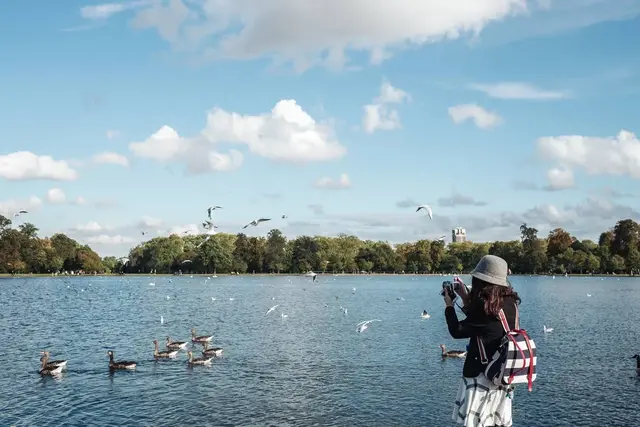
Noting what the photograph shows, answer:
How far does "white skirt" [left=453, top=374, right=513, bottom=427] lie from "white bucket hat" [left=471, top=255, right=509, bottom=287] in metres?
1.32

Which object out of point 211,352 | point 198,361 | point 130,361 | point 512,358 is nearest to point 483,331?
point 512,358

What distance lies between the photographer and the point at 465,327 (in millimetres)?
7391

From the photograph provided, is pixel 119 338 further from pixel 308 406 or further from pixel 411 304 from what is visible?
pixel 411 304

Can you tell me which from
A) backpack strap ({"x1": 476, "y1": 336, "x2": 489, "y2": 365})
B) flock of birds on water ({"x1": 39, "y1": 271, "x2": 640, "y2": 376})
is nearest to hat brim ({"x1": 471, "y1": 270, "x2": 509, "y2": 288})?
backpack strap ({"x1": 476, "y1": 336, "x2": 489, "y2": 365})

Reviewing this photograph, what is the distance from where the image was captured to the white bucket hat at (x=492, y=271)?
7242 mm

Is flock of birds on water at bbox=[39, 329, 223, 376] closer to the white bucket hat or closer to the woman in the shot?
the woman

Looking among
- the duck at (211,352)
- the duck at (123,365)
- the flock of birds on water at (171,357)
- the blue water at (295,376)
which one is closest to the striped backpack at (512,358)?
the blue water at (295,376)

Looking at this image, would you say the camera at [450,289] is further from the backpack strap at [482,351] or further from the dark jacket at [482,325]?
the backpack strap at [482,351]

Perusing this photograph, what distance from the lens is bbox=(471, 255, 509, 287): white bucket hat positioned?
23.8 ft

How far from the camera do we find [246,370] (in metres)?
31.0

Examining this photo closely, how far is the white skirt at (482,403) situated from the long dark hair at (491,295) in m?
1.02

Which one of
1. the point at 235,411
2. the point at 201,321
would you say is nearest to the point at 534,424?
the point at 235,411

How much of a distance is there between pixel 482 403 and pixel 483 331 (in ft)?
3.60

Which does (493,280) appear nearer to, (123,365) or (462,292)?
(462,292)
